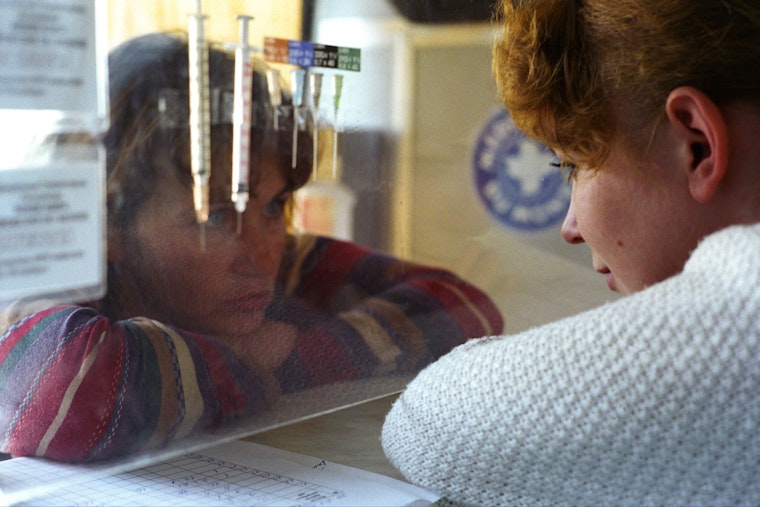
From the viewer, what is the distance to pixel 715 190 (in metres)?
0.58

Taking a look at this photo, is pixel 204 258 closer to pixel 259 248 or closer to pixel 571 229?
pixel 259 248

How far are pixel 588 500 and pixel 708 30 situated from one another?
1.06 feet

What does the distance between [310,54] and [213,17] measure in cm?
10

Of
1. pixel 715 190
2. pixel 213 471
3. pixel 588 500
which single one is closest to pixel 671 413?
pixel 588 500

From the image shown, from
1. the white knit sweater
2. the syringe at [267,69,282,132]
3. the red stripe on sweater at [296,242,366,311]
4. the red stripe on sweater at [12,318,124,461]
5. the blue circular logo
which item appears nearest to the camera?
the white knit sweater

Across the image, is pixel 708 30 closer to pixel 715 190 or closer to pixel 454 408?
pixel 715 190

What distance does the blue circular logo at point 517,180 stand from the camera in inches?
38.1

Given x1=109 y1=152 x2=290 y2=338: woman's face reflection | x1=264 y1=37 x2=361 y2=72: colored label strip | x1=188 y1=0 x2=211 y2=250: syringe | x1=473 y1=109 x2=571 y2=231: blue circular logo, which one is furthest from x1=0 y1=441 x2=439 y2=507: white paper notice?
x1=473 y1=109 x2=571 y2=231: blue circular logo

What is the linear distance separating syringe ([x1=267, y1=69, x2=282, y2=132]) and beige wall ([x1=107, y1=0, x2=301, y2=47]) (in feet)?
0.10

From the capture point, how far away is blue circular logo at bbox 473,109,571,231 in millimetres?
969

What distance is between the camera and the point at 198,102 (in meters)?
0.64

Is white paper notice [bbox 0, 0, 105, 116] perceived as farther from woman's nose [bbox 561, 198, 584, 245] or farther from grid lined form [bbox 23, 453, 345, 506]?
woman's nose [bbox 561, 198, 584, 245]

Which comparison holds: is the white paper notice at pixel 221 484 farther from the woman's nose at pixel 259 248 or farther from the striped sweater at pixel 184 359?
the woman's nose at pixel 259 248

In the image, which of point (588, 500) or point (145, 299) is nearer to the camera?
point (588, 500)
